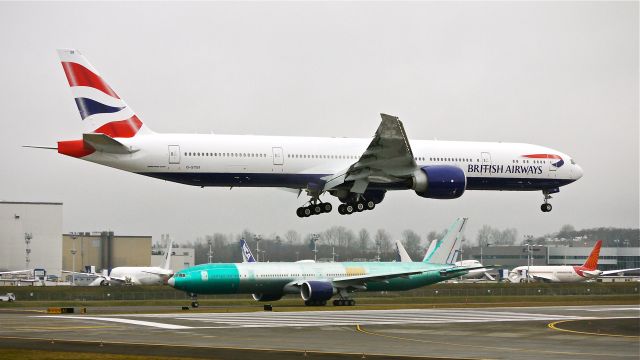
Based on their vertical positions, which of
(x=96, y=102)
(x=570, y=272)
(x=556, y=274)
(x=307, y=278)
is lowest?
(x=556, y=274)

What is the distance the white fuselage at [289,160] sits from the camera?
2080 inches

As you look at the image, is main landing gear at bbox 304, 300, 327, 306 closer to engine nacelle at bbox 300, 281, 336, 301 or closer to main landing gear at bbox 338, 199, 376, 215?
engine nacelle at bbox 300, 281, 336, 301

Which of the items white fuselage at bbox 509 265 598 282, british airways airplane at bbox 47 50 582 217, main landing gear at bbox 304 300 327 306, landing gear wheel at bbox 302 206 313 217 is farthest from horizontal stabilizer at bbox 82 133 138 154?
white fuselage at bbox 509 265 598 282

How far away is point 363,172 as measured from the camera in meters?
55.9

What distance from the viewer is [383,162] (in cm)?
5538

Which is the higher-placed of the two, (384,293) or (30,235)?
(30,235)

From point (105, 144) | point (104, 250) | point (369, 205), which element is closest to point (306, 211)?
point (369, 205)

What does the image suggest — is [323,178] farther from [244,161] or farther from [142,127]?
[142,127]

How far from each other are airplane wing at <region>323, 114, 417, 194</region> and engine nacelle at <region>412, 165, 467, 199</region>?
77cm

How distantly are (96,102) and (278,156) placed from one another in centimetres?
1084

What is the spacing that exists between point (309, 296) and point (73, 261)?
288 feet

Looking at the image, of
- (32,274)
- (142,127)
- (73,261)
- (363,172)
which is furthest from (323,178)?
(73,261)

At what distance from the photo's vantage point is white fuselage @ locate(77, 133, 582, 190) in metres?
52.8

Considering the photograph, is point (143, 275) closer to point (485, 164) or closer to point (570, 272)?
point (570, 272)
